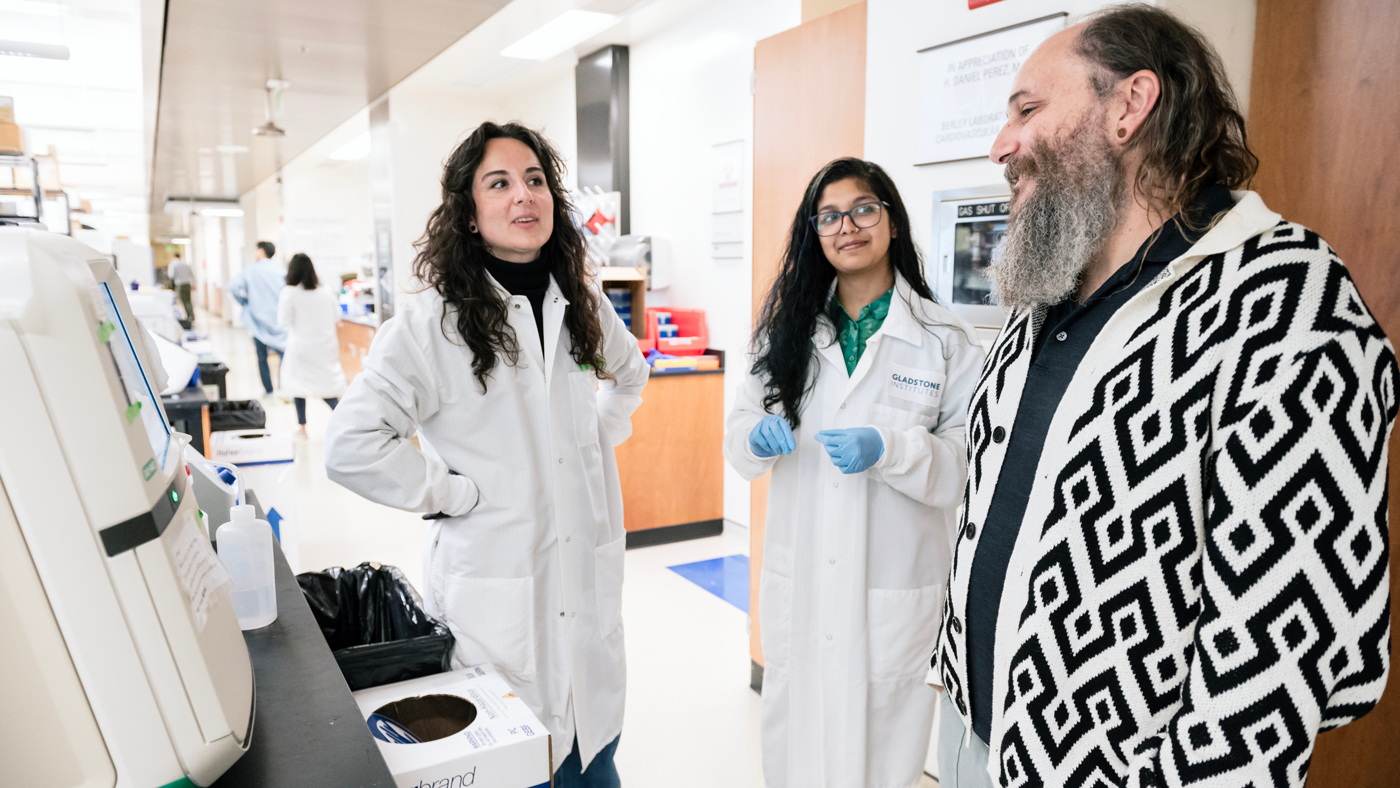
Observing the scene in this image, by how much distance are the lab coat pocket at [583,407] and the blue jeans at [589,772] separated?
2.10 ft

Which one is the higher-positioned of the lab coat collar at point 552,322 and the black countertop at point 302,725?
the lab coat collar at point 552,322

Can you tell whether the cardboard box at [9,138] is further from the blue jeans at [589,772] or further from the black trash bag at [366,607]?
the blue jeans at [589,772]

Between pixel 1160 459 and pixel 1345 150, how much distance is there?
121cm

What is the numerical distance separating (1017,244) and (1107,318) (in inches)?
7.4

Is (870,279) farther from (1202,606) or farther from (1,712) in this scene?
(1,712)

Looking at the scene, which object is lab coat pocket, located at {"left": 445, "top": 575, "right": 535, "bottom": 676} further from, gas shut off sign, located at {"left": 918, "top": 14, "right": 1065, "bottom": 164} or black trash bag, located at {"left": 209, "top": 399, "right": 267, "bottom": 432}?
black trash bag, located at {"left": 209, "top": 399, "right": 267, "bottom": 432}

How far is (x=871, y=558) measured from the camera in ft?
5.88

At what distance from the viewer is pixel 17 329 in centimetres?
62

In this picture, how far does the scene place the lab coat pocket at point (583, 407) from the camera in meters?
1.78

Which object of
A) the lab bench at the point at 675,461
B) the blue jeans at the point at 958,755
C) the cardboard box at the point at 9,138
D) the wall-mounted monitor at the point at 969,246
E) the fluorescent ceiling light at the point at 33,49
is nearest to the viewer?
the blue jeans at the point at 958,755

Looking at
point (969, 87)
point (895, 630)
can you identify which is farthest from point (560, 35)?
point (895, 630)

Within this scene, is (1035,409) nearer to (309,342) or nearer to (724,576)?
(724,576)

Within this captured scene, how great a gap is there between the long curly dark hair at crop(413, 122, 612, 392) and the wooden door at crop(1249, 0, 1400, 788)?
5.03ft

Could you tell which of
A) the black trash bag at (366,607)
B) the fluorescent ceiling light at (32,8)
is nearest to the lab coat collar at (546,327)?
the black trash bag at (366,607)
